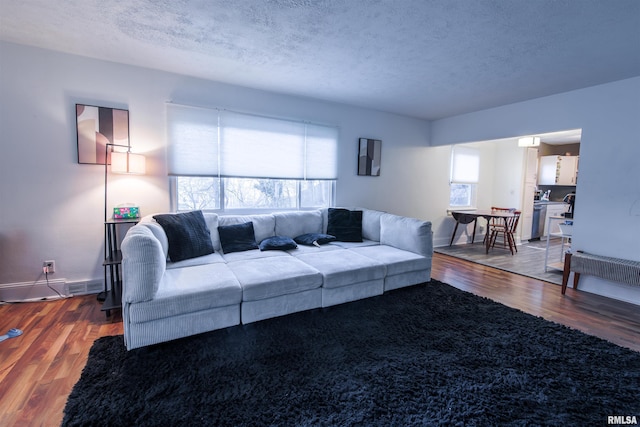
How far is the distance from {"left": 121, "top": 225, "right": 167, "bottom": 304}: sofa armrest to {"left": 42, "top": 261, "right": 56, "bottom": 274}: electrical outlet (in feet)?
5.36

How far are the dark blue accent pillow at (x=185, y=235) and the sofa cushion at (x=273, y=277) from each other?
0.42 metres

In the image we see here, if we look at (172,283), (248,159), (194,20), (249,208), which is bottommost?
(172,283)

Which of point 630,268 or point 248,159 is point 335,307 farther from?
A: point 630,268

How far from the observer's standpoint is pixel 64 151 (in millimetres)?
2893

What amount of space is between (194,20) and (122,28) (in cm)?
67

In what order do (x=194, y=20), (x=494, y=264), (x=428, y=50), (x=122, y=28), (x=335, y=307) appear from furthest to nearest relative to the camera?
(x=494, y=264) < (x=335, y=307) < (x=428, y=50) < (x=122, y=28) < (x=194, y=20)

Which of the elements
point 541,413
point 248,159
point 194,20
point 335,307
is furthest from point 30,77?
point 541,413

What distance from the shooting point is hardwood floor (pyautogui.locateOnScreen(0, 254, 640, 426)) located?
1.61 metres

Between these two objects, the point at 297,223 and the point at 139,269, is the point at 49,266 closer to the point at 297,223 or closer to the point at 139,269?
the point at 139,269

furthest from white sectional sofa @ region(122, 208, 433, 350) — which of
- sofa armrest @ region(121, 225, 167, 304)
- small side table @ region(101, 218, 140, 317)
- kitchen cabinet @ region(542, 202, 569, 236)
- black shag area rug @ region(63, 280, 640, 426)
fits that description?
kitchen cabinet @ region(542, 202, 569, 236)

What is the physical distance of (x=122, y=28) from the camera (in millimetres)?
2314

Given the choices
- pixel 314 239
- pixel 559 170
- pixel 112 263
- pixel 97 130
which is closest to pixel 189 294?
pixel 112 263

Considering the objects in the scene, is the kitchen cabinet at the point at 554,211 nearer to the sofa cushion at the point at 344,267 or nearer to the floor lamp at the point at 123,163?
the sofa cushion at the point at 344,267

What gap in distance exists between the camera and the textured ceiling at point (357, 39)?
1.98m
